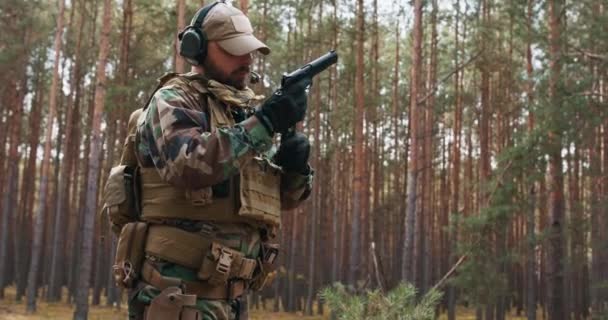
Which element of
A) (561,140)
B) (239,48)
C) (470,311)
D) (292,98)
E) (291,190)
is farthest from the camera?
(470,311)

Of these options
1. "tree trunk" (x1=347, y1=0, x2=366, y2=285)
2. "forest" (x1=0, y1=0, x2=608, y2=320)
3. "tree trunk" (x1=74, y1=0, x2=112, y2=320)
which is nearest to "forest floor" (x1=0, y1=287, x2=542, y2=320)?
"forest" (x1=0, y1=0, x2=608, y2=320)

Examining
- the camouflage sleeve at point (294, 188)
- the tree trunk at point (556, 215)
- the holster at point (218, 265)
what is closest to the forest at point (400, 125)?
the tree trunk at point (556, 215)

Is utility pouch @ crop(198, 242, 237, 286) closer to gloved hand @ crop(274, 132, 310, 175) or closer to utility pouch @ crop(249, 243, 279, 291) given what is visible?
utility pouch @ crop(249, 243, 279, 291)

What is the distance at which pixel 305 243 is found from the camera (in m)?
32.8

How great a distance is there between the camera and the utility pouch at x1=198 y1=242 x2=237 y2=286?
2.55 metres

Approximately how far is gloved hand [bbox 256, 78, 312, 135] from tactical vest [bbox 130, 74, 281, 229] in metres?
0.16

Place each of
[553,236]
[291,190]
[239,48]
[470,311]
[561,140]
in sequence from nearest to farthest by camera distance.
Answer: [239,48]
[291,190]
[561,140]
[553,236]
[470,311]

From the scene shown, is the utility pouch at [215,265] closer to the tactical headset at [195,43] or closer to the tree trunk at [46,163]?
the tactical headset at [195,43]

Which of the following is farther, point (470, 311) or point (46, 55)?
point (470, 311)

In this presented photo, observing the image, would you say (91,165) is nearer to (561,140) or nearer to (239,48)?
(561,140)

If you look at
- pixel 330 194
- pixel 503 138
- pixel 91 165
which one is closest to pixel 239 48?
pixel 91 165

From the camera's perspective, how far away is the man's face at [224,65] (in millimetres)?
2811

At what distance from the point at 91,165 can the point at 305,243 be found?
19.4 m

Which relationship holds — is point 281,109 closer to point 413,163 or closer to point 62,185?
point 413,163
